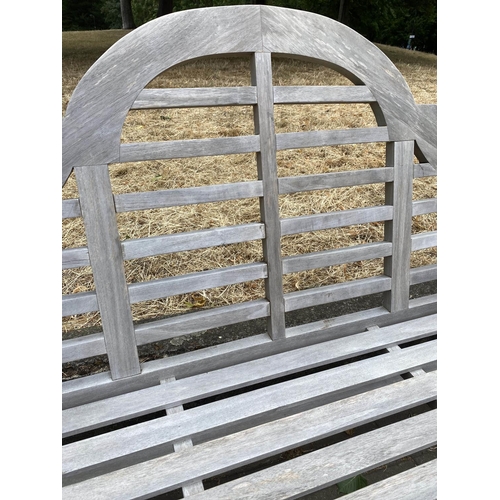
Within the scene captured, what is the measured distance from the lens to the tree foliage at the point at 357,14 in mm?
14602

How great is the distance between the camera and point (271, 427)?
3.83ft

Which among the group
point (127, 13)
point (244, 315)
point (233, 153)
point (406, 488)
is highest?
point (127, 13)

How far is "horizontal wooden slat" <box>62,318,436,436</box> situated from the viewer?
4.00ft

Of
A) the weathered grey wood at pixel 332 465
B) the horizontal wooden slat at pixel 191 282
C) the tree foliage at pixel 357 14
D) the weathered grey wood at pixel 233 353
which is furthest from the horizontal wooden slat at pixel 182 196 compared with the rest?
the tree foliage at pixel 357 14

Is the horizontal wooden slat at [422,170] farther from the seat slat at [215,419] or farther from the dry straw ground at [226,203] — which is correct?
the dry straw ground at [226,203]

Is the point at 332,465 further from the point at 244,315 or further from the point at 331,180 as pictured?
the point at 331,180

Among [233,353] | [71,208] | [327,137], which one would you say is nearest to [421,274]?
[327,137]

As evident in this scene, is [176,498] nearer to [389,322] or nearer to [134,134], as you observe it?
[389,322]

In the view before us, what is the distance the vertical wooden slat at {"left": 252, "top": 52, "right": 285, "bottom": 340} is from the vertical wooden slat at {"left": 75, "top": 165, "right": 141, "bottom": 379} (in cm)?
43

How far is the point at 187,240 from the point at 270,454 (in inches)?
23.6

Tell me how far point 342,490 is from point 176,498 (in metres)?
0.46

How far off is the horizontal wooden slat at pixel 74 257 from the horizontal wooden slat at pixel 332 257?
0.58 metres

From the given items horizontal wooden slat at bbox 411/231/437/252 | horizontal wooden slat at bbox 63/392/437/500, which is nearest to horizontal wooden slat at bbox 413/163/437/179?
horizontal wooden slat at bbox 411/231/437/252

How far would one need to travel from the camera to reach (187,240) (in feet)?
4.16
